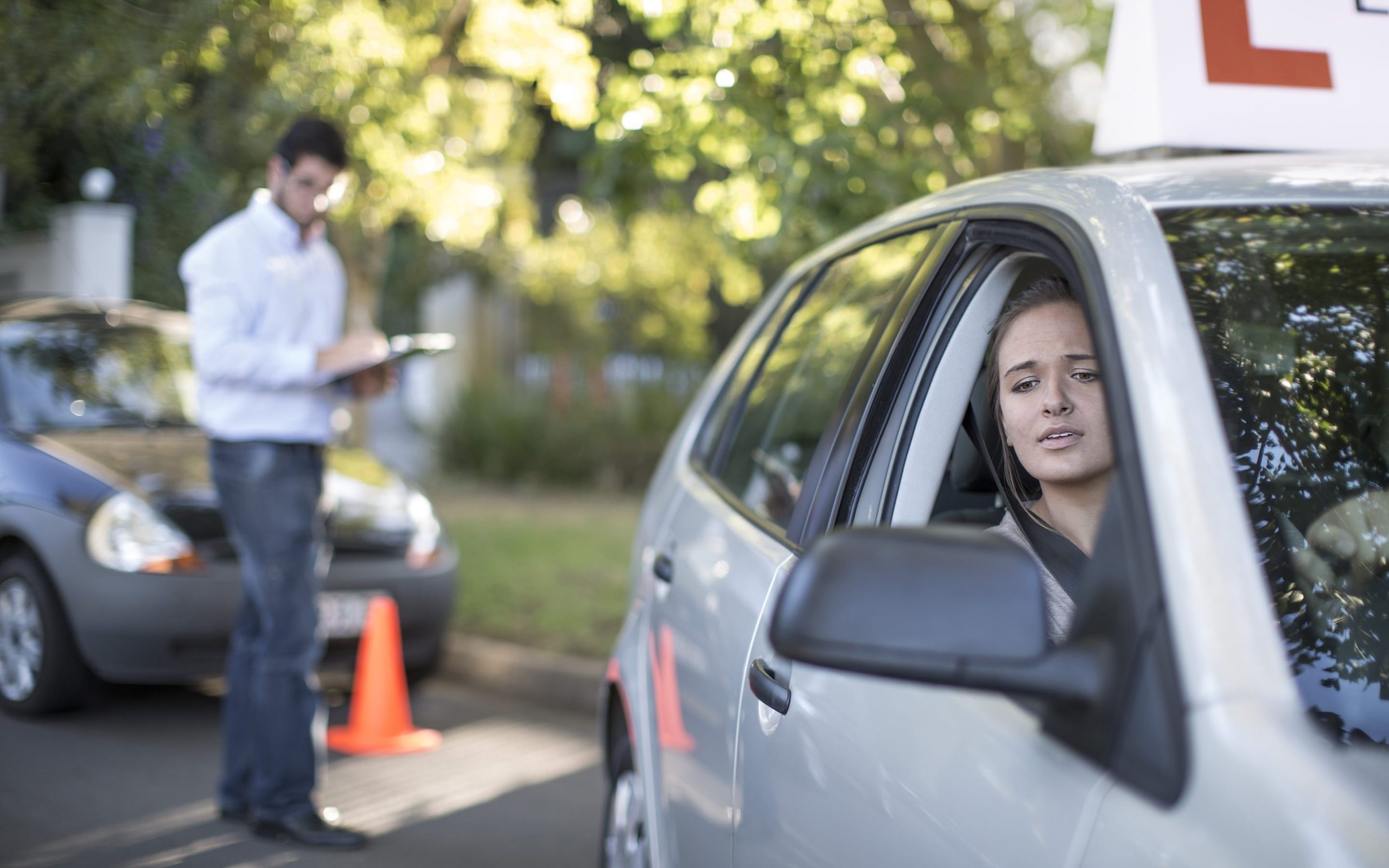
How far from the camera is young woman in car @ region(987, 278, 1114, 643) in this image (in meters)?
2.06

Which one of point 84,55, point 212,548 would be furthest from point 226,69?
point 212,548

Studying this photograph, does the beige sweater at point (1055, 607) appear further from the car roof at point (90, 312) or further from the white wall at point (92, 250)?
the car roof at point (90, 312)

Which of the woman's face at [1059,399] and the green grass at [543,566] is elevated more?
the woman's face at [1059,399]

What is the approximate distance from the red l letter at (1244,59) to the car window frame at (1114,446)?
3.49ft

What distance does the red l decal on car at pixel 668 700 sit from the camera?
244 cm

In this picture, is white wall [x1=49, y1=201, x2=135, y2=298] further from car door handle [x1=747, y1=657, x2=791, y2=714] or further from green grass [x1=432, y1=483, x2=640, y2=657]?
car door handle [x1=747, y1=657, x2=791, y2=714]

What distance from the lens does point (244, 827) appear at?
3984mm

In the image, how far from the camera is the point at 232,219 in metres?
3.90

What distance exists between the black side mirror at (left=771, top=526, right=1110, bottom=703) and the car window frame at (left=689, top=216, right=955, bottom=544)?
2.68 ft

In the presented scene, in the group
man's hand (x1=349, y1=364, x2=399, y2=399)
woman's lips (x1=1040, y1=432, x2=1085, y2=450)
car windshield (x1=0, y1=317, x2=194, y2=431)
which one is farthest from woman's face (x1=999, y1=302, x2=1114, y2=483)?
car windshield (x1=0, y1=317, x2=194, y2=431)

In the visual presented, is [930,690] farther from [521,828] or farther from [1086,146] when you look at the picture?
[1086,146]

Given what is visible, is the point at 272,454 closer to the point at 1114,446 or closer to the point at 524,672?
the point at 524,672

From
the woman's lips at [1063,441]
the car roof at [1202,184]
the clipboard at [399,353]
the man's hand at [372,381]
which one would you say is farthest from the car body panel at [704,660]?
the man's hand at [372,381]

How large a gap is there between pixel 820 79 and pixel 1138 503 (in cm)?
431
